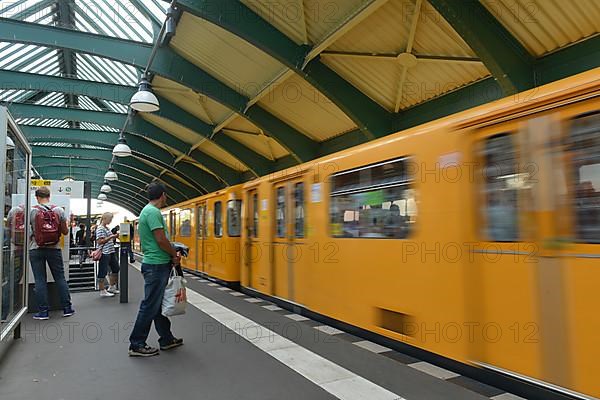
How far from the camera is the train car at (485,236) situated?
3234 millimetres

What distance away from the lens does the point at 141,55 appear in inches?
508

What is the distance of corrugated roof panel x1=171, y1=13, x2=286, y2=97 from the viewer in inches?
443

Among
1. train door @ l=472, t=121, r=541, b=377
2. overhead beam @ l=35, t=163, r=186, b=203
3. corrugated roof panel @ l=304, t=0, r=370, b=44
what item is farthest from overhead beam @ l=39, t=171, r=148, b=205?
train door @ l=472, t=121, r=541, b=377

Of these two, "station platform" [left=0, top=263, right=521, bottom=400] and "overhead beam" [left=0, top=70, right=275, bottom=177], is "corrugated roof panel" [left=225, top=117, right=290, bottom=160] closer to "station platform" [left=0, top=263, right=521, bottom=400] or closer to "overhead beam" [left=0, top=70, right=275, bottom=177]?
"overhead beam" [left=0, top=70, right=275, bottom=177]

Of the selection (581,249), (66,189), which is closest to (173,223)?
(66,189)

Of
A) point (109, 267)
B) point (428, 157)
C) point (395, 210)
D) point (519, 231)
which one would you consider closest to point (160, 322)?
point (395, 210)

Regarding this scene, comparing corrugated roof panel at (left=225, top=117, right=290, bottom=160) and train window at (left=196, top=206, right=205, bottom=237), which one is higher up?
corrugated roof panel at (left=225, top=117, right=290, bottom=160)

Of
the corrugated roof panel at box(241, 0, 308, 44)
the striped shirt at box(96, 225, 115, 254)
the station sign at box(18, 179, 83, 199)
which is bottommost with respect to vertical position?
the striped shirt at box(96, 225, 115, 254)

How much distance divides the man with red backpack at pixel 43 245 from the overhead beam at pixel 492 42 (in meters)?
6.52

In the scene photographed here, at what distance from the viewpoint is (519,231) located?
3.65m

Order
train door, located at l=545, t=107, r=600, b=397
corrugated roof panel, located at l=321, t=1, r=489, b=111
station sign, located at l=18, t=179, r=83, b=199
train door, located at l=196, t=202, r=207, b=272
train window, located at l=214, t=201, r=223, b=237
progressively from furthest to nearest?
train door, located at l=196, t=202, r=207, b=272
train window, located at l=214, t=201, r=223, b=237
station sign, located at l=18, t=179, r=83, b=199
corrugated roof panel, located at l=321, t=1, r=489, b=111
train door, located at l=545, t=107, r=600, b=397

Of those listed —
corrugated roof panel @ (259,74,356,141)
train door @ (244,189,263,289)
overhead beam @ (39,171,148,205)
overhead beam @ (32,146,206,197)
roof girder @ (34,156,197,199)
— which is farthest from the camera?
overhead beam @ (39,171,148,205)

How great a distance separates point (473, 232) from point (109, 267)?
8182mm

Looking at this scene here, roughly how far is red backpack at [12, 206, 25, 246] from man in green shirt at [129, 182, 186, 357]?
62.6 inches
